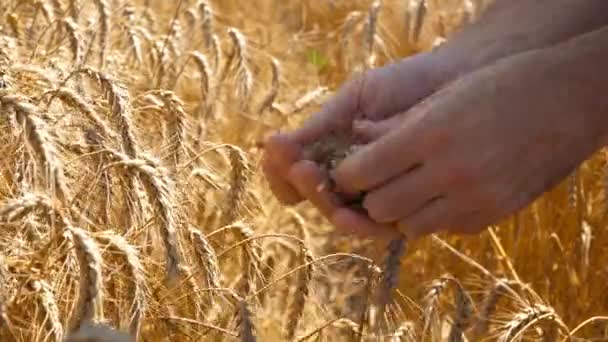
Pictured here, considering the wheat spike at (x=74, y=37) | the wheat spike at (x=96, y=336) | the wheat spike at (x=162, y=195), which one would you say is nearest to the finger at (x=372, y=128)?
the wheat spike at (x=162, y=195)

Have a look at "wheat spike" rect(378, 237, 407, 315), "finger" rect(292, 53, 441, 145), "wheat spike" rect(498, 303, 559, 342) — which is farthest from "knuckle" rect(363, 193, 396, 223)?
"wheat spike" rect(498, 303, 559, 342)

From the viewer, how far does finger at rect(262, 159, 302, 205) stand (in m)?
1.24

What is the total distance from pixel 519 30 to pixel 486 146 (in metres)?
0.31

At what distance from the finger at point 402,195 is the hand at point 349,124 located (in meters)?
0.06

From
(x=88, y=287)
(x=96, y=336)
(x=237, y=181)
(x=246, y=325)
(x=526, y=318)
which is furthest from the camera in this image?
(x=237, y=181)

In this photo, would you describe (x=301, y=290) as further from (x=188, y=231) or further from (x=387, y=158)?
(x=387, y=158)

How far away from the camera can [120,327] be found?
50.8 inches

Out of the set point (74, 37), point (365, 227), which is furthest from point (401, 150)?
point (74, 37)

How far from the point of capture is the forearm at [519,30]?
1269 millimetres

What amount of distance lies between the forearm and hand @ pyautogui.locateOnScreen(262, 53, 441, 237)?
34 millimetres

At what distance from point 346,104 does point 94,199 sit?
0.37 meters

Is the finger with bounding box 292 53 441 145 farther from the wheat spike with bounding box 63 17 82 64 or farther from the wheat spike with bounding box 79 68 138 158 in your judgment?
the wheat spike with bounding box 63 17 82 64

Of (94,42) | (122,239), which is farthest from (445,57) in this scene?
(94,42)

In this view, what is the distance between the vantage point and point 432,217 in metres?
1.07
